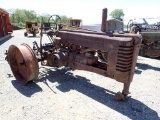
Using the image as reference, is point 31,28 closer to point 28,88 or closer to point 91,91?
point 28,88

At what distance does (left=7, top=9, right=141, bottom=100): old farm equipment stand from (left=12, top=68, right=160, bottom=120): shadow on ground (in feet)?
0.72

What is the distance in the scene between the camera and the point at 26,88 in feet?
14.8

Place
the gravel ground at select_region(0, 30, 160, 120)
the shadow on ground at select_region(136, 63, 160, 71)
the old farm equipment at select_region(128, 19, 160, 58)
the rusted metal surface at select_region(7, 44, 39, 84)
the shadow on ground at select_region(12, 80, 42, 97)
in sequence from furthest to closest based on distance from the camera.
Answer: the old farm equipment at select_region(128, 19, 160, 58) < the shadow on ground at select_region(136, 63, 160, 71) < the rusted metal surface at select_region(7, 44, 39, 84) < the shadow on ground at select_region(12, 80, 42, 97) < the gravel ground at select_region(0, 30, 160, 120)

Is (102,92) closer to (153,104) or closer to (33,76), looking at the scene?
(153,104)

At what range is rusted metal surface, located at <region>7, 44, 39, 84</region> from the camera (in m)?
4.46

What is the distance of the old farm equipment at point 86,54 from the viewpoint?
365 centimetres

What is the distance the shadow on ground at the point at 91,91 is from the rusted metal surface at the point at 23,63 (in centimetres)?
26

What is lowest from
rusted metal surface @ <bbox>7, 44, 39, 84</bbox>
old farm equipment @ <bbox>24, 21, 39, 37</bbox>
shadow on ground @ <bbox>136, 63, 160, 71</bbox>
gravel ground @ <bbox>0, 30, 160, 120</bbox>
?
gravel ground @ <bbox>0, 30, 160, 120</bbox>

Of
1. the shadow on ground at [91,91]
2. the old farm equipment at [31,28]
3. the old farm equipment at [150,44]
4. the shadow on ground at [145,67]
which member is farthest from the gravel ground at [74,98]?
the old farm equipment at [31,28]

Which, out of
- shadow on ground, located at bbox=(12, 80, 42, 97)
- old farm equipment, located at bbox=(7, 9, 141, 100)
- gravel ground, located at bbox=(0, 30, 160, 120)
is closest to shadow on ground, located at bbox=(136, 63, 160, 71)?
gravel ground, located at bbox=(0, 30, 160, 120)

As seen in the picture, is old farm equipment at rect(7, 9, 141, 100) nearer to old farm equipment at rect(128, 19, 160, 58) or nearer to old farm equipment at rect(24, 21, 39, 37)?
old farm equipment at rect(128, 19, 160, 58)

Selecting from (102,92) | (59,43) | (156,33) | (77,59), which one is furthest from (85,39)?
(156,33)

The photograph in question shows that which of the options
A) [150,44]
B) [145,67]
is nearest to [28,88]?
[145,67]

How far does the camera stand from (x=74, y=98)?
13.5 feet
